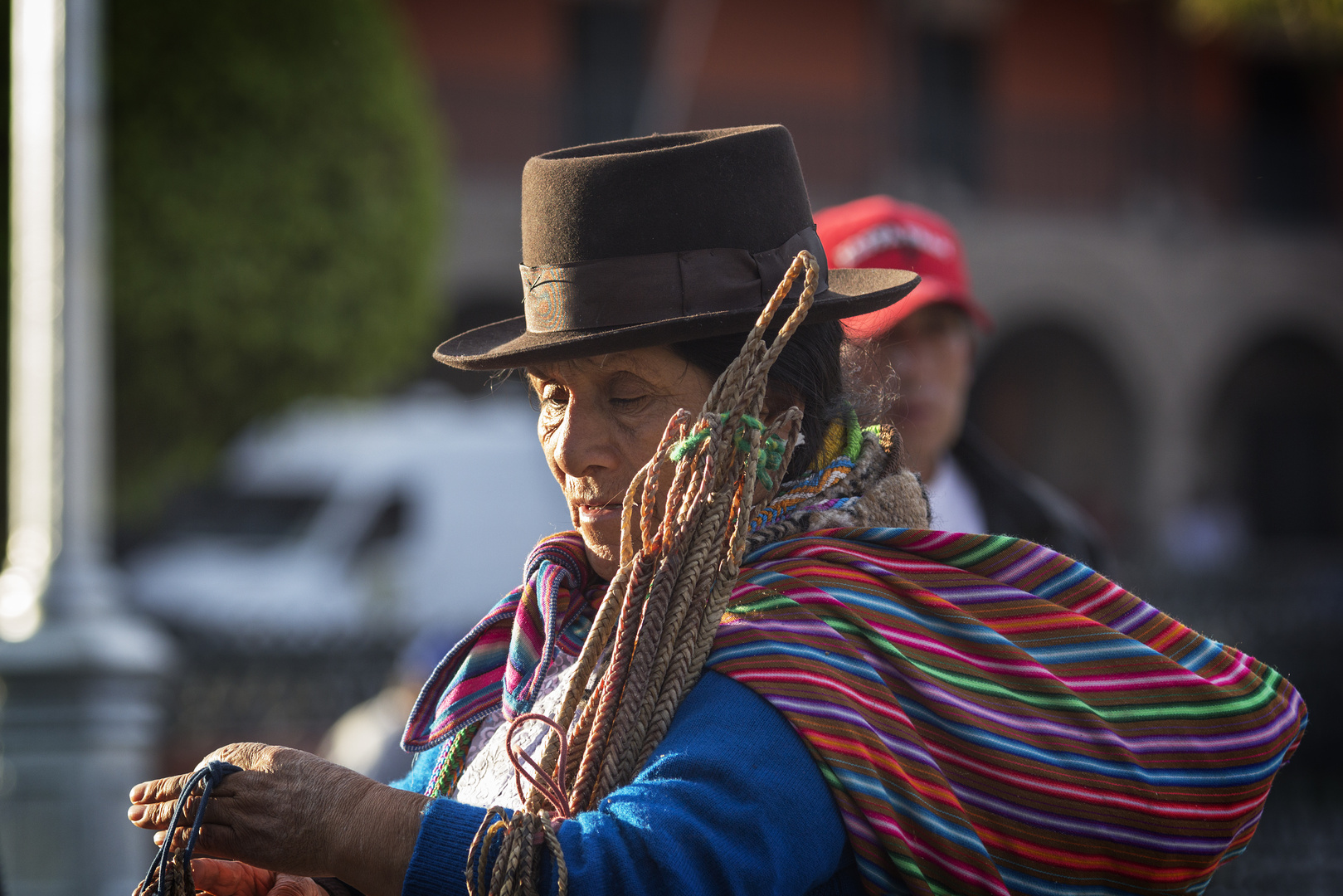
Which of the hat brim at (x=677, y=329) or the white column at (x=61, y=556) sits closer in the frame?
the hat brim at (x=677, y=329)

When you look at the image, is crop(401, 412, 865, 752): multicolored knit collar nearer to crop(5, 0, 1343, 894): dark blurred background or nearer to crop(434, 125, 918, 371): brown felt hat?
crop(434, 125, 918, 371): brown felt hat

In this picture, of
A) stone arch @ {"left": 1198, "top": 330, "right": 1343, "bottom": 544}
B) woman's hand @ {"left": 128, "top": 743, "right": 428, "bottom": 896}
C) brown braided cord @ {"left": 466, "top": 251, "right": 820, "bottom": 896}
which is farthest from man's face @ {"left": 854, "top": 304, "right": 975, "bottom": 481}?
stone arch @ {"left": 1198, "top": 330, "right": 1343, "bottom": 544}

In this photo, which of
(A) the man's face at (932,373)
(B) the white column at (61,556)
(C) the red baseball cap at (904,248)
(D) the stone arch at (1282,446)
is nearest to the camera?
(A) the man's face at (932,373)

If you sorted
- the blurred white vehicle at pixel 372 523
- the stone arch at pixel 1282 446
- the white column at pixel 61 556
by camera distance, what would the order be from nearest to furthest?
1. the white column at pixel 61 556
2. the blurred white vehicle at pixel 372 523
3. the stone arch at pixel 1282 446

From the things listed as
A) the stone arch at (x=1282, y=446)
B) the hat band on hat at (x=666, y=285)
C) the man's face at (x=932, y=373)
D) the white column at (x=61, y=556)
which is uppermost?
the hat band on hat at (x=666, y=285)

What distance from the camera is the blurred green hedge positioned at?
7793 millimetres

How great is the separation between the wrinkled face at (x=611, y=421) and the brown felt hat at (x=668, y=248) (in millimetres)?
49

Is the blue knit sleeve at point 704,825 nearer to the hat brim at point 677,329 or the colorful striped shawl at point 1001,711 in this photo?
→ the colorful striped shawl at point 1001,711

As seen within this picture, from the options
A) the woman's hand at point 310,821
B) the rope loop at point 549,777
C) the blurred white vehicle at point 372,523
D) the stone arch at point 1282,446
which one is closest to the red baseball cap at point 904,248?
the rope loop at point 549,777

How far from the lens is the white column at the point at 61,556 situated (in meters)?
5.03

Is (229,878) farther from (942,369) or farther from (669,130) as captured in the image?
(669,130)

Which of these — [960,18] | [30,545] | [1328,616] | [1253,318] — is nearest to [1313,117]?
[1253,318]

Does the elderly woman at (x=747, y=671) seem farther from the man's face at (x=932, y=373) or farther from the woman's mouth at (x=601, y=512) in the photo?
the man's face at (x=932, y=373)

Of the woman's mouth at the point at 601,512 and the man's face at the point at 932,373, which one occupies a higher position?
the woman's mouth at the point at 601,512
